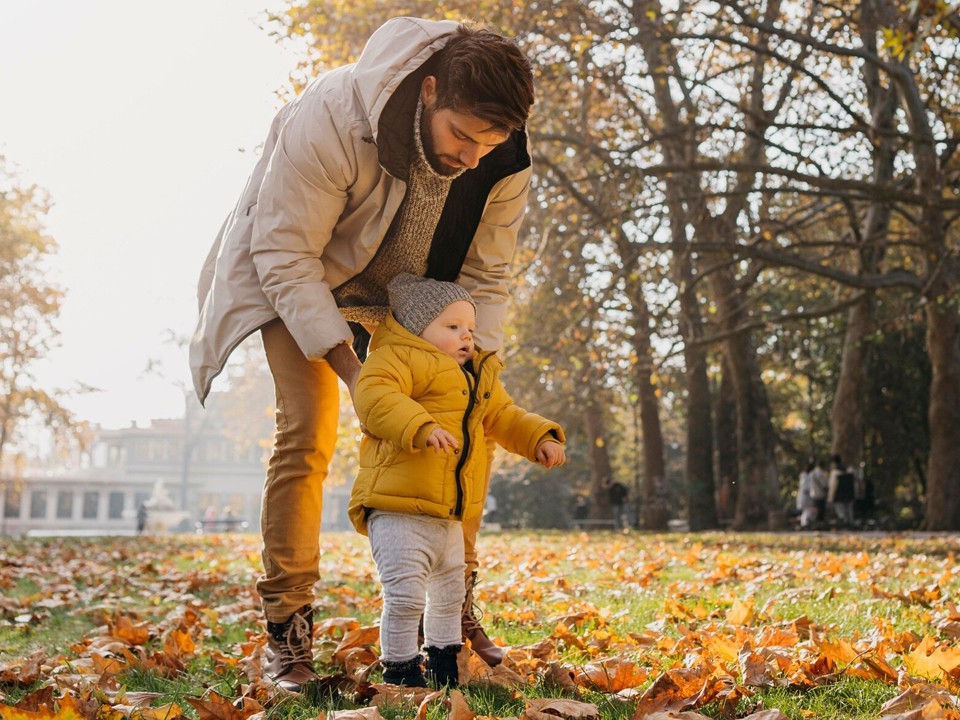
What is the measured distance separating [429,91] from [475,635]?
1887mm

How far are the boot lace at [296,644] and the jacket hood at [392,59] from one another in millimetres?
1615

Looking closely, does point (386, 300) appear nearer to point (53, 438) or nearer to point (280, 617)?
point (280, 617)

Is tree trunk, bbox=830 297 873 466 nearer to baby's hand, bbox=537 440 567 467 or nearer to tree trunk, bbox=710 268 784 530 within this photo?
tree trunk, bbox=710 268 784 530

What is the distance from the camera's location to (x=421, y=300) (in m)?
3.61

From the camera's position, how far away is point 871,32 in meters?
15.4

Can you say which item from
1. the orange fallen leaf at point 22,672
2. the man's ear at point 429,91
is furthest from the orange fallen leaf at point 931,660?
the orange fallen leaf at point 22,672

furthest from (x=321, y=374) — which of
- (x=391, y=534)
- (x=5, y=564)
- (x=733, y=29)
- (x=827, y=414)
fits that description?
(x=827, y=414)

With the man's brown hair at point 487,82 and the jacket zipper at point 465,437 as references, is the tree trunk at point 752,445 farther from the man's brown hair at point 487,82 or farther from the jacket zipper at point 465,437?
the man's brown hair at point 487,82

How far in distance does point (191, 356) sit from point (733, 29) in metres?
18.5

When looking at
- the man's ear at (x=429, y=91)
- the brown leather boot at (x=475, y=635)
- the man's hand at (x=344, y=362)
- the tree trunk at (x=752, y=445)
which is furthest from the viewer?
the tree trunk at (x=752, y=445)

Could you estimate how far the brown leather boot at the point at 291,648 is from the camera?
138 inches

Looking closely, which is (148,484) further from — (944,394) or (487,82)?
(487,82)

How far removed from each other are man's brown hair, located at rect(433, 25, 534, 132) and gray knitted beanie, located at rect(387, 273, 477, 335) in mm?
612

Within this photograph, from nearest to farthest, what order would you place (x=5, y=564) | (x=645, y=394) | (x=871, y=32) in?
(x=5, y=564)
(x=871, y=32)
(x=645, y=394)
